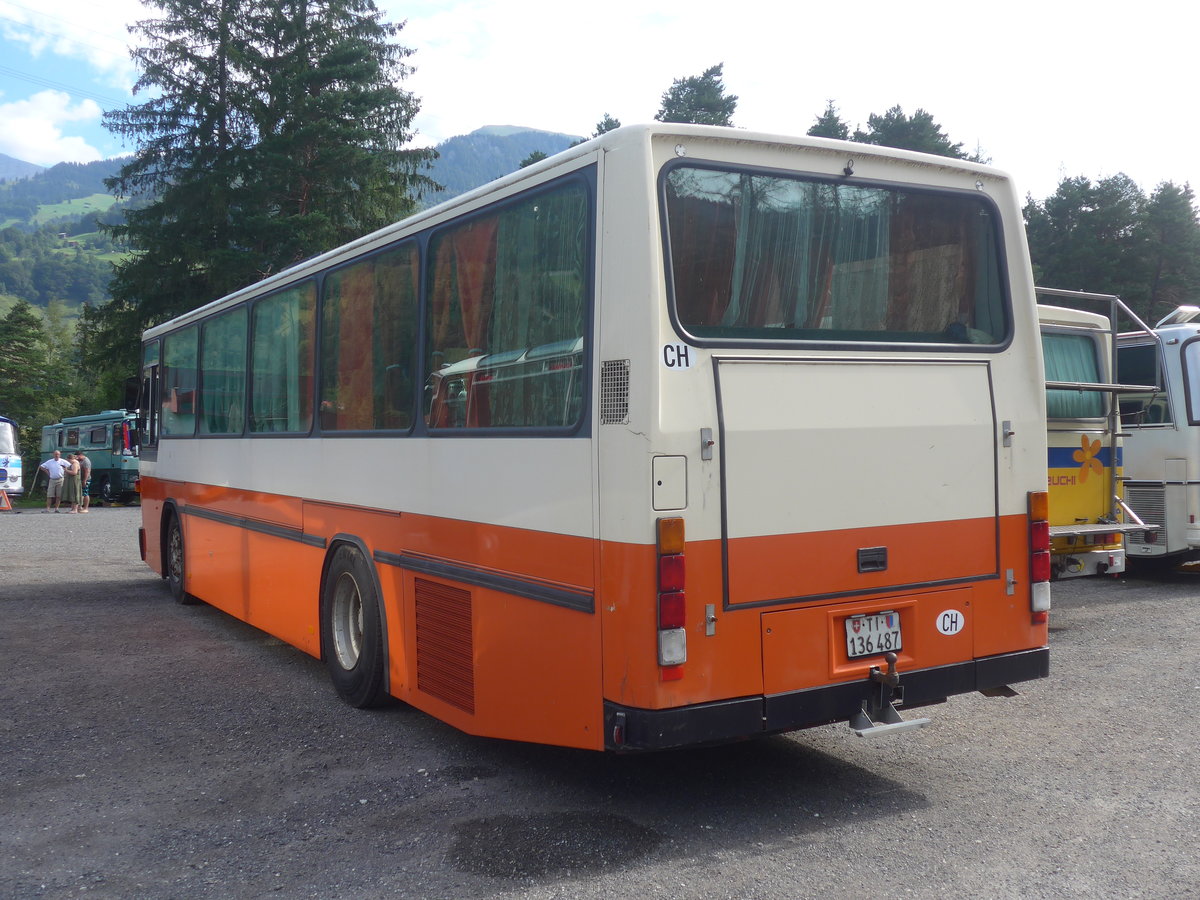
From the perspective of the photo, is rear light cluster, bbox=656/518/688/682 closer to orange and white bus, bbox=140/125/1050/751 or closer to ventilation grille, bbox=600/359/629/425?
orange and white bus, bbox=140/125/1050/751

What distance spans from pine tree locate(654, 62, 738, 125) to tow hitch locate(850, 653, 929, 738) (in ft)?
155

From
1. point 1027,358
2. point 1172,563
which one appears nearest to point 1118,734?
point 1027,358

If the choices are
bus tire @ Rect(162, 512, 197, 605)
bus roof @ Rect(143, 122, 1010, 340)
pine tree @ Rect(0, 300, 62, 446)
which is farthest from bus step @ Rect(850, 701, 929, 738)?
pine tree @ Rect(0, 300, 62, 446)

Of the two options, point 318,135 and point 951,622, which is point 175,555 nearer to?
point 951,622

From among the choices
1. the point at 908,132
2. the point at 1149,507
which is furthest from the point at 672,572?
the point at 908,132

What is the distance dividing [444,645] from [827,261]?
263 cm

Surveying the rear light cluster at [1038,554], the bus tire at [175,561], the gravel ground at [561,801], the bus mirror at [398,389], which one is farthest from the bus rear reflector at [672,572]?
the bus tire at [175,561]

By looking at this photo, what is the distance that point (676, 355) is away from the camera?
4285 millimetres

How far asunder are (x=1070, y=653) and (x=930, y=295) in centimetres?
437

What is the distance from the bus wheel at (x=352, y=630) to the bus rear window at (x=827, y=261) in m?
2.86

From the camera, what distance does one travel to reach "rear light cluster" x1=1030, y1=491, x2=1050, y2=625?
517cm

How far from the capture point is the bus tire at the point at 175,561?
1061 cm

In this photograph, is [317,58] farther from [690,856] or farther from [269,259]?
[690,856]

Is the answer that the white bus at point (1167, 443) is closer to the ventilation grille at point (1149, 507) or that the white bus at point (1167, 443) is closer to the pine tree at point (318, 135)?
the ventilation grille at point (1149, 507)
